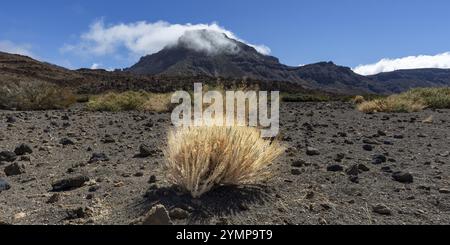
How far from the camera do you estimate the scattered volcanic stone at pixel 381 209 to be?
3.86 metres

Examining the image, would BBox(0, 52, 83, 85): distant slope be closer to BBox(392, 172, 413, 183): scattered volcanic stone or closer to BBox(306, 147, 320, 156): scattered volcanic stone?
BBox(306, 147, 320, 156): scattered volcanic stone

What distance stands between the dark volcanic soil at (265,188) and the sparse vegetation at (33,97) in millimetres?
8817

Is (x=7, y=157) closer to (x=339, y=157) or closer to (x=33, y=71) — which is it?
(x=339, y=157)

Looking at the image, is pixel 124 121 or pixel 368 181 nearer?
pixel 368 181

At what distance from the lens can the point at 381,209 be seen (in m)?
3.88

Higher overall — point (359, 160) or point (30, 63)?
point (30, 63)

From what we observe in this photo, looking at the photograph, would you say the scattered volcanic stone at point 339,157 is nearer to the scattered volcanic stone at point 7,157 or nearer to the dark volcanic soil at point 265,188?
the dark volcanic soil at point 265,188

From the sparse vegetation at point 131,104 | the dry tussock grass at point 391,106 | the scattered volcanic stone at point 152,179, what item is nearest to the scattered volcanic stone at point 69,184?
the scattered volcanic stone at point 152,179

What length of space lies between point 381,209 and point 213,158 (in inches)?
57.7
